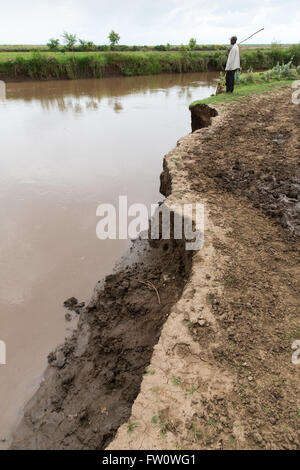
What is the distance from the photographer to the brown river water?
3.52m

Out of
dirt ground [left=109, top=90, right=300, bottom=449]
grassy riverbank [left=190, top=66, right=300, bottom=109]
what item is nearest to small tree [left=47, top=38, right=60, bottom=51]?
grassy riverbank [left=190, top=66, right=300, bottom=109]

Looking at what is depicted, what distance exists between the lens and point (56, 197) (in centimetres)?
619

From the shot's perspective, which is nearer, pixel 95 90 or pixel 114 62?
pixel 95 90

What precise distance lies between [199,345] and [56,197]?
189 inches

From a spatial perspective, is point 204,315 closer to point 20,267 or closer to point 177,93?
point 20,267

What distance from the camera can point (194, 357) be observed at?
2.41 meters

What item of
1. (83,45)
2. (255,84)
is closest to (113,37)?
(83,45)

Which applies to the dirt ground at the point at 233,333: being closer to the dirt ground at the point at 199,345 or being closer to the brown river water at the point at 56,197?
the dirt ground at the point at 199,345

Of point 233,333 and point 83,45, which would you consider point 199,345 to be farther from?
point 83,45
